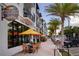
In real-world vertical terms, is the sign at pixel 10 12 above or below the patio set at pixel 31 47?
above

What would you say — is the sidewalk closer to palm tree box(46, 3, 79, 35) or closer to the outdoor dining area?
the outdoor dining area

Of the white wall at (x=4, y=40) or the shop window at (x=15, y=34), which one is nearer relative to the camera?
the white wall at (x=4, y=40)

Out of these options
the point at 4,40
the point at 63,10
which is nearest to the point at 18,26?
the point at 4,40

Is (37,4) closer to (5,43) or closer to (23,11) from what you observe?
(23,11)

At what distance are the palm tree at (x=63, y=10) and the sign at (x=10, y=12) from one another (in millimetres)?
858

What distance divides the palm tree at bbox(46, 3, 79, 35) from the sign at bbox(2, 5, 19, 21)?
86 centimetres

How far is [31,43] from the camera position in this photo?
745 centimetres

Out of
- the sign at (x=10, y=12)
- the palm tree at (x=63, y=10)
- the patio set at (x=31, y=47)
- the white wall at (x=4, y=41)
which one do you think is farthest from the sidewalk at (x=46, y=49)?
the sign at (x=10, y=12)

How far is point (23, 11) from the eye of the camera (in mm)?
7387

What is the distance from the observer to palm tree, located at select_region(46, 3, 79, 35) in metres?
7.23

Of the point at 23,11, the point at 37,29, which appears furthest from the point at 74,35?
the point at 23,11

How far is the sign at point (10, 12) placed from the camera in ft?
23.8

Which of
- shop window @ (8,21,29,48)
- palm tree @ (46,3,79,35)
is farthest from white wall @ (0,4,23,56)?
palm tree @ (46,3,79,35)

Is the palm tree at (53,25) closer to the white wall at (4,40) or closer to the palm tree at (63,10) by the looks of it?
the palm tree at (63,10)
